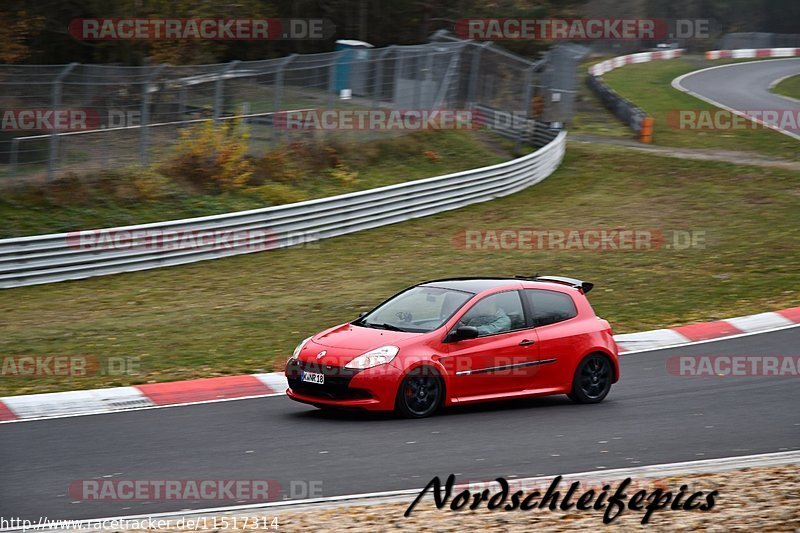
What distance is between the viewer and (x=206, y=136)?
22.2 metres

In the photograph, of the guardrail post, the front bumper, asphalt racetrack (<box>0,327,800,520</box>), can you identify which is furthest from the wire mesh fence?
the front bumper

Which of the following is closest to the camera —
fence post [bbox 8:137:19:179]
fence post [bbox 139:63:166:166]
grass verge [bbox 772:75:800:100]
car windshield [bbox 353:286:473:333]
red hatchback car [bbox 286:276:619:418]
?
red hatchback car [bbox 286:276:619:418]

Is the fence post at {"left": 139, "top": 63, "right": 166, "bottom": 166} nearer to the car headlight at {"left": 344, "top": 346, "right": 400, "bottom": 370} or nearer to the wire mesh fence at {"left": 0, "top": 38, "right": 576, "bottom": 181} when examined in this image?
the wire mesh fence at {"left": 0, "top": 38, "right": 576, "bottom": 181}

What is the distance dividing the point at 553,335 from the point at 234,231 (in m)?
10.4

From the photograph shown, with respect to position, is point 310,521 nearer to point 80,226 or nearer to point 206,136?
point 80,226

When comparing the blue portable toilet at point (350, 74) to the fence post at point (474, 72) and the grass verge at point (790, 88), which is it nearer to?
the fence post at point (474, 72)

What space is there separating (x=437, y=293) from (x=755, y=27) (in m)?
89.6

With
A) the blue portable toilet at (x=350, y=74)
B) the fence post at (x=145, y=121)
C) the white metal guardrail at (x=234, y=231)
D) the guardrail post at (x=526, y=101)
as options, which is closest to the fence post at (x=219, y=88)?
the fence post at (x=145, y=121)

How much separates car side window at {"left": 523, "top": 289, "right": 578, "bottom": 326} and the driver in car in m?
0.38

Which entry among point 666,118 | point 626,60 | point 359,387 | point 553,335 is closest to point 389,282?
point 553,335

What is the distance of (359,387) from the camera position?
390 inches

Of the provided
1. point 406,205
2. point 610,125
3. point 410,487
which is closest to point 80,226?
point 406,205

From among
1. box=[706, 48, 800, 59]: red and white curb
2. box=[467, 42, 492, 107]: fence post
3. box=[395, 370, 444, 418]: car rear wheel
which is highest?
box=[467, 42, 492, 107]: fence post

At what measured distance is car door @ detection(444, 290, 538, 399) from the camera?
34.1ft
